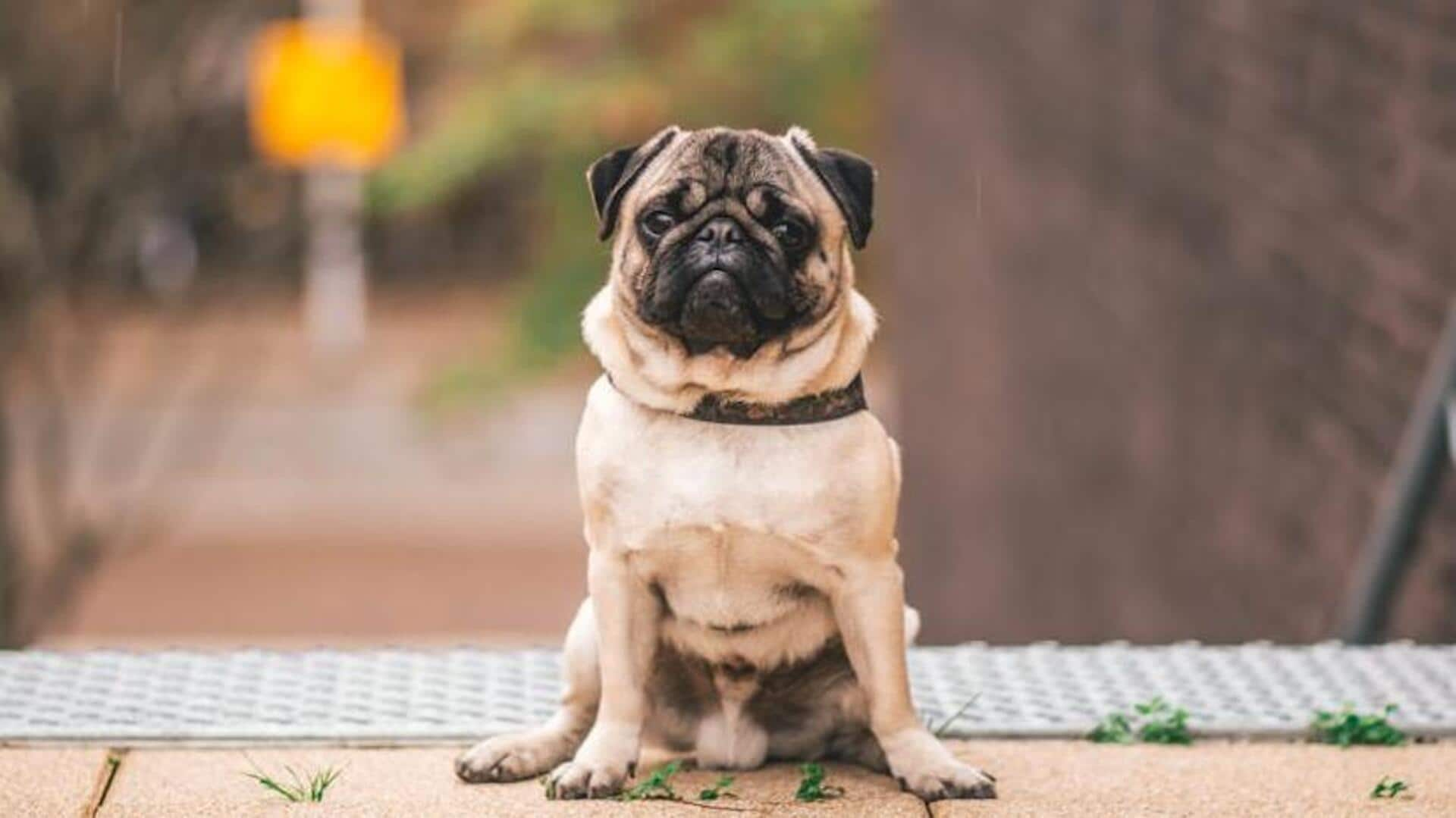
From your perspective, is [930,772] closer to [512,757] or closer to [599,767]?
[599,767]

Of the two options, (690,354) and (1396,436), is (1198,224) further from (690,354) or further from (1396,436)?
(690,354)

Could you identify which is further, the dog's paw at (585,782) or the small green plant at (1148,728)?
the small green plant at (1148,728)

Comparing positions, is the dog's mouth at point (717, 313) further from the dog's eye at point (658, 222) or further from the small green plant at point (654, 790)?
the small green plant at point (654, 790)

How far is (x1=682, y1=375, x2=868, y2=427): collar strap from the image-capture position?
12.3 ft

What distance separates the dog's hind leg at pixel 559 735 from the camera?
3877 mm

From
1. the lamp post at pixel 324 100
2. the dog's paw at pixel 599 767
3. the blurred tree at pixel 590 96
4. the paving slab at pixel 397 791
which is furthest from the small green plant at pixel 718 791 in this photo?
the lamp post at pixel 324 100

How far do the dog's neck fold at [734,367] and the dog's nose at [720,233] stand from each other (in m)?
0.17

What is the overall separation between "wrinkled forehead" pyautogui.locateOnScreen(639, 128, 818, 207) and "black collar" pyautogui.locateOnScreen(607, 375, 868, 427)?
1.00ft

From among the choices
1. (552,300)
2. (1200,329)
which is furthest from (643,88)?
(1200,329)

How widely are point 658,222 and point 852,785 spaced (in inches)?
37.6

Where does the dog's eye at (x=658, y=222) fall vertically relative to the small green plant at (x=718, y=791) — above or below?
above

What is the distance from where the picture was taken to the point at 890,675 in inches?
149

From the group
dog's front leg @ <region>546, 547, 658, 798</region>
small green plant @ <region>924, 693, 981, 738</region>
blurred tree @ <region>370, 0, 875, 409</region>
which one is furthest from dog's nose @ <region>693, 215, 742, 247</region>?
blurred tree @ <region>370, 0, 875, 409</region>

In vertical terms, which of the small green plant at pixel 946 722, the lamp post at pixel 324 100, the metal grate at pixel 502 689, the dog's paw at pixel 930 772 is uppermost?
the dog's paw at pixel 930 772
